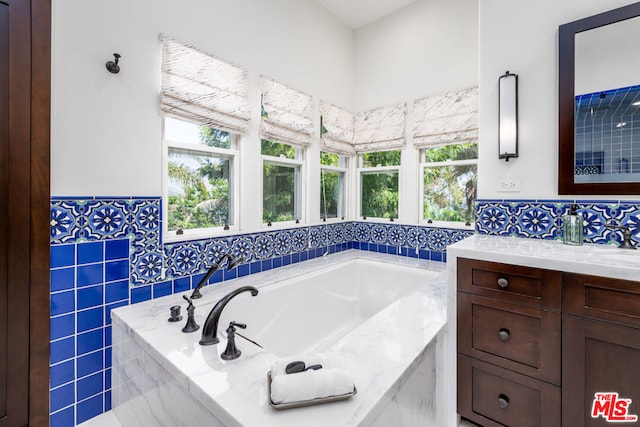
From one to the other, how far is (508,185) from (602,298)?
3.05 ft

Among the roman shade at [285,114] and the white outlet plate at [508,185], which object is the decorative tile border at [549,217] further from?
the roman shade at [285,114]

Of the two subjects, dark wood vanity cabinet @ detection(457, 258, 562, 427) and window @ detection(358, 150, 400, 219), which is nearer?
dark wood vanity cabinet @ detection(457, 258, 562, 427)

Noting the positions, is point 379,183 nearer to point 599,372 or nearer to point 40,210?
point 599,372

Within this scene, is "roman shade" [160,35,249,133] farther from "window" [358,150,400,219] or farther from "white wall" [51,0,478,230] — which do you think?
"window" [358,150,400,219]

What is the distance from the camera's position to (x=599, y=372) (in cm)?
120

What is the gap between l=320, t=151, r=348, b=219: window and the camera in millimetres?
3064

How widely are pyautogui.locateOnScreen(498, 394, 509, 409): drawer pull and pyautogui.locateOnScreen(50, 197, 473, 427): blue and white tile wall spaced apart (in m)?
1.82

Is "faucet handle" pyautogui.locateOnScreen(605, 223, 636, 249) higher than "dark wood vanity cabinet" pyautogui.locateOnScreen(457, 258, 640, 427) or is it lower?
higher

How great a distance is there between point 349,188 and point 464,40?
178 centimetres

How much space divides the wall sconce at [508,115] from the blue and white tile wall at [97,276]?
2.09 m

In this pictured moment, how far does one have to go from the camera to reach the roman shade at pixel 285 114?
7.57 ft

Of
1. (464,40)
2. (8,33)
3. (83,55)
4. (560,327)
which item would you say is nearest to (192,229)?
(83,55)

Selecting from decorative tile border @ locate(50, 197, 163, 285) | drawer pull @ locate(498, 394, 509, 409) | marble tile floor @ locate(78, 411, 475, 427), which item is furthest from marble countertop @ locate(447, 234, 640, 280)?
marble tile floor @ locate(78, 411, 475, 427)

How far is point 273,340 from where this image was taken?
2.03m
